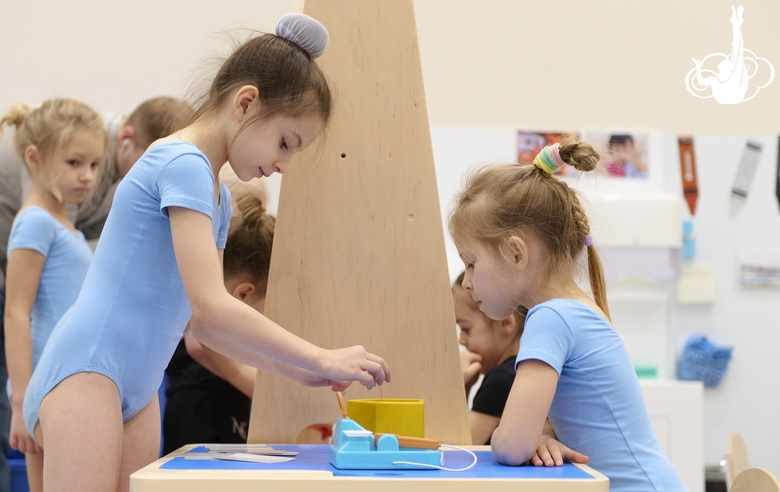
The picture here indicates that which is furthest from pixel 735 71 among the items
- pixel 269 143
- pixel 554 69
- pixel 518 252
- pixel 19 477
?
pixel 19 477

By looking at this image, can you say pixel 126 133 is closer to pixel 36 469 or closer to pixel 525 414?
pixel 36 469

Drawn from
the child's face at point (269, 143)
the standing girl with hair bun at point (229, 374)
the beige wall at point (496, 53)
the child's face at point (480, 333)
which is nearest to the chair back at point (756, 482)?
the child's face at point (480, 333)

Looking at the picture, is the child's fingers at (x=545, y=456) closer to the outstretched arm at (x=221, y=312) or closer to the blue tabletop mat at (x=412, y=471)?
the blue tabletop mat at (x=412, y=471)

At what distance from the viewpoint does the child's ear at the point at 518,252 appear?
3.30ft

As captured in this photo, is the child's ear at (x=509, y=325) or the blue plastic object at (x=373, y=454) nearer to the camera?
the blue plastic object at (x=373, y=454)

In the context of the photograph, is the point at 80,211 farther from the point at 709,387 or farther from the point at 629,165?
the point at 709,387

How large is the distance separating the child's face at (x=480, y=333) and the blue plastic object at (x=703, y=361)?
1004mm

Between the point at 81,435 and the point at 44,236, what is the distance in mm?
802

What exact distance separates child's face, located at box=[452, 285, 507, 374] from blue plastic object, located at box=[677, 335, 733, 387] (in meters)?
1.00

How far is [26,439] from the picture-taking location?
1.42 meters

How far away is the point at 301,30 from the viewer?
0.99 meters

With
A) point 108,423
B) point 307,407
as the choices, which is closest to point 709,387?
point 307,407

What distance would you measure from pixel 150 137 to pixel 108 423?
1.06 meters

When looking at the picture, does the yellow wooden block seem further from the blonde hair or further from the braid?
the blonde hair
